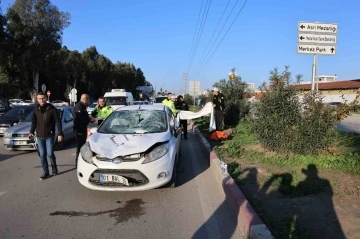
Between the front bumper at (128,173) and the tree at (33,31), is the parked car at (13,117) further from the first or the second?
the tree at (33,31)

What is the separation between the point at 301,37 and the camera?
7.75m

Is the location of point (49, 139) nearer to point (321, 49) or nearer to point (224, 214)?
point (224, 214)

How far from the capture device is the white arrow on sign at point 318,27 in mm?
7758

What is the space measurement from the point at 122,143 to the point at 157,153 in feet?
2.11

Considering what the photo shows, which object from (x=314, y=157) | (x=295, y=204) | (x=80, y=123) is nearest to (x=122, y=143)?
(x=80, y=123)

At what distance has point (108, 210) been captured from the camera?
514 cm

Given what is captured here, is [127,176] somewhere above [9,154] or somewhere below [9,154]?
above

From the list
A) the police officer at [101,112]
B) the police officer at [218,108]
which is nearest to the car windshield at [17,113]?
the police officer at [101,112]

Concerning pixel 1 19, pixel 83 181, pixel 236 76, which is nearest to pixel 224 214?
pixel 83 181

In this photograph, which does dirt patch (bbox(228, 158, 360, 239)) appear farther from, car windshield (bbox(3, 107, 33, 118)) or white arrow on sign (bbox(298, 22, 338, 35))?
car windshield (bbox(3, 107, 33, 118))

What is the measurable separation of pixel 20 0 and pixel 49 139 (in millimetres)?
40182

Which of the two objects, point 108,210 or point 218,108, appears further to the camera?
point 218,108

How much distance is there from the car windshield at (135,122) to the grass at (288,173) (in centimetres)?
182

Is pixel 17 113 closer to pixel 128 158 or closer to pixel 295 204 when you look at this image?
pixel 128 158
